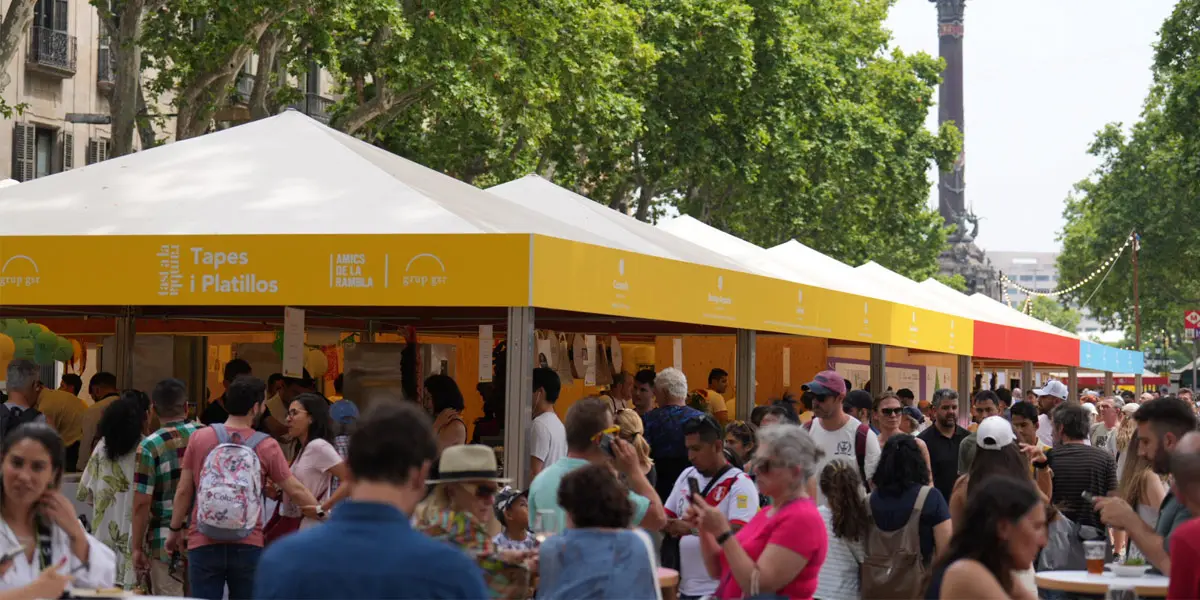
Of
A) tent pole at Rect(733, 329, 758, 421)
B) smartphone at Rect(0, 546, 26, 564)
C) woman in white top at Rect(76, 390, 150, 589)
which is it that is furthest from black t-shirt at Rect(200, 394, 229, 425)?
smartphone at Rect(0, 546, 26, 564)

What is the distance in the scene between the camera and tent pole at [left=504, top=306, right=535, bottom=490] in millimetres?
9891

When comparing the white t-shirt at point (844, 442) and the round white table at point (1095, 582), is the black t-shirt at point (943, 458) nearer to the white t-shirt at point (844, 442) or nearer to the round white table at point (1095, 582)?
the white t-shirt at point (844, 442)

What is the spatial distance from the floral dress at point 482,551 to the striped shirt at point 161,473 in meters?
2.96

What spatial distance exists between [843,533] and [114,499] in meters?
3.94

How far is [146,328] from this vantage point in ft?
55.9

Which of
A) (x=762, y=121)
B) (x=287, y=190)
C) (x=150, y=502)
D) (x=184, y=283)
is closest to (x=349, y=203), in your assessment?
(x=287, y=190)

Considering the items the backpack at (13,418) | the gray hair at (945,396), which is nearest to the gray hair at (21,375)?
the backpack at (13,418)

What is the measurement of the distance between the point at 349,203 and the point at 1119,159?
5629 cm

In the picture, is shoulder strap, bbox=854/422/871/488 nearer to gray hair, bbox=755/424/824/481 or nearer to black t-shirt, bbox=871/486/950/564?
black t-shirt, bbox=871/486/950/564

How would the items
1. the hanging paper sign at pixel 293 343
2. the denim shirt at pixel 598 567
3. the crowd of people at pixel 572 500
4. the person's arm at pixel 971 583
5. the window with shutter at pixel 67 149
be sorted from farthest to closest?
the window with shutter at pixel 67 149
the hanging paper sign at pixel 293 343
the denim shirt at pixel 598 567
the person's arm at pixel 971 583
the crowd of people at pixel 572 500

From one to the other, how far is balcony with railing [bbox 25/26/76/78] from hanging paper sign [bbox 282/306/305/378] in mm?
23506

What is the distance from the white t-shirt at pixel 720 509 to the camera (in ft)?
25.0

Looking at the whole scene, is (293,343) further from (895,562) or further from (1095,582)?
(1095,582)

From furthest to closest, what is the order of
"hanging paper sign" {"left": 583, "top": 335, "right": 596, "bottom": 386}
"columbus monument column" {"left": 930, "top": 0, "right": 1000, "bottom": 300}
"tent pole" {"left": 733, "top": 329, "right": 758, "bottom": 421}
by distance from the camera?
"columbus monument column" {"left": 930, "top": 0, "right": 1000, "bottom": 300}, "hanging paper sign" {"left": 583, "top": 335, "right": 596, "bottom": 386}, "tent pole" {"left": 733, "top": 329, "right": 758, "bottom": 421}
